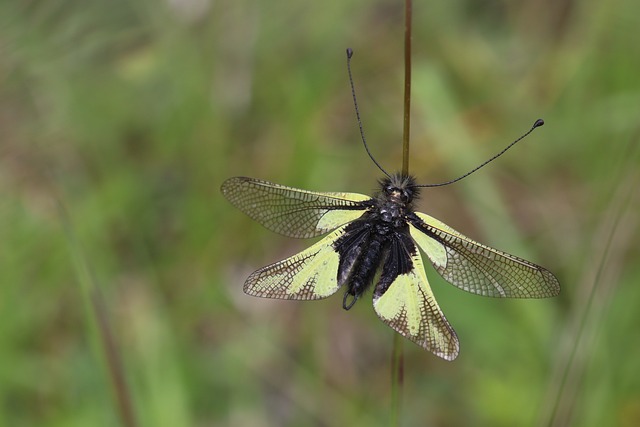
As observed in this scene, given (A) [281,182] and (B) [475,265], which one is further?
(A) [281,182]

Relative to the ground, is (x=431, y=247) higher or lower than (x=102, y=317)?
higher

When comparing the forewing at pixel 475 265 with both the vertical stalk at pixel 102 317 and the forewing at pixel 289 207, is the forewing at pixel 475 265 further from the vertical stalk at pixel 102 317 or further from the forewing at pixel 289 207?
the vertical stalk at pixel 102 317

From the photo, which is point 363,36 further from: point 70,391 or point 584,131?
point 70,391

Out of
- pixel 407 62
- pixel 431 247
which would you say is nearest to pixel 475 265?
pixel 431 247

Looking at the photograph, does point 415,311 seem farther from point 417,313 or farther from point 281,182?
point 281,182

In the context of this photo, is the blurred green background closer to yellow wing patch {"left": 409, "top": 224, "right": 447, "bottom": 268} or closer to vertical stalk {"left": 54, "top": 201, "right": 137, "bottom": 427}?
vertical stalk {"left": 54, "top": 201, "right": 137, "bottom": 427}

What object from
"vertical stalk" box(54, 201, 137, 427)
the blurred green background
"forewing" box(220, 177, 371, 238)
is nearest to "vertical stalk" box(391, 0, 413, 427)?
"forewing" box(220, 177, 371, 238)
